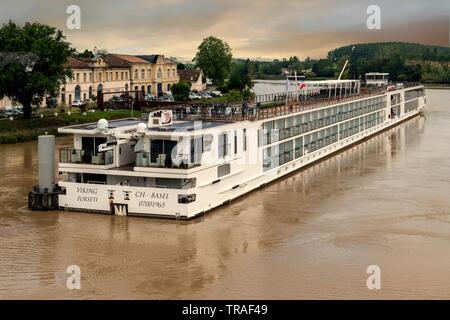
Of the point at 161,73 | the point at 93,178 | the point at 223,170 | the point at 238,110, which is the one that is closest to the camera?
the point at 93,178

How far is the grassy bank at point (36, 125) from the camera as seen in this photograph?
49.8m

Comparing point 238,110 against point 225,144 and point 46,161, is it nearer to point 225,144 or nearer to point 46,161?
point 225,144

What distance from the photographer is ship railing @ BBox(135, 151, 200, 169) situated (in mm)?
24594

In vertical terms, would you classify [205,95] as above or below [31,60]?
below

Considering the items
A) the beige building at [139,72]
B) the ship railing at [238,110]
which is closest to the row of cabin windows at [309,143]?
the ship railing at [238,110]

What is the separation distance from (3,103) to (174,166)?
43382 mm

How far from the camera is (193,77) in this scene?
9750 centimetres

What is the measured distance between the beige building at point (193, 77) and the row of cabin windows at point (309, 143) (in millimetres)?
45510

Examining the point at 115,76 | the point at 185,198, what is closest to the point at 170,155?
the point at 185,198

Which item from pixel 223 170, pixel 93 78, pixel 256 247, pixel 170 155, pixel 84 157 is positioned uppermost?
pixel 93 78

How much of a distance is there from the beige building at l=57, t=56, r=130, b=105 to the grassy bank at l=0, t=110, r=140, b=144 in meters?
12.4

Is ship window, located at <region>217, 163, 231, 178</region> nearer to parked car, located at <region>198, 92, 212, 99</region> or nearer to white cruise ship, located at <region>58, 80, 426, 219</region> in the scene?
white cruise ship, located at <region>58, 80, 426, 219</region>

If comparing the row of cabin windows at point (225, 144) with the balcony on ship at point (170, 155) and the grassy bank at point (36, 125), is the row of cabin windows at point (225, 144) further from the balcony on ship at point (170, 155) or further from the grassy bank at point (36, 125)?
the grassy bank at point (36, 125)

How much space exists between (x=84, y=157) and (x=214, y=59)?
7741cm
